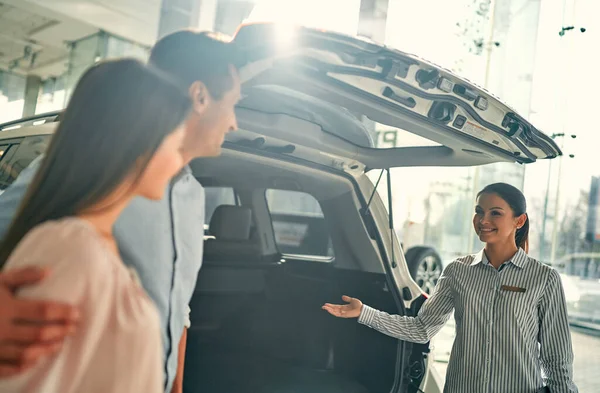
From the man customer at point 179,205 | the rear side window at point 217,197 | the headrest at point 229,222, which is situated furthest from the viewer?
the rear side window at point 217,197

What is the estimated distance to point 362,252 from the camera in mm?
2723

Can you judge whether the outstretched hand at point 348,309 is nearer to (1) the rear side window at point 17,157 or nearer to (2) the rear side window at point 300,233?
(1) the rear side window at point 17,157

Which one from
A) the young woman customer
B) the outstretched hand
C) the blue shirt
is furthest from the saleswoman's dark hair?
the young woman customer

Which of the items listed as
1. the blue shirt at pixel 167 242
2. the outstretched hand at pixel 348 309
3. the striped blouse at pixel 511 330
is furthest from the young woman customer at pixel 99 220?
the striped blouse at pixel 511 330

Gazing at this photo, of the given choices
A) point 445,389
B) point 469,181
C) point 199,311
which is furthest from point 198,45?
point 469,181

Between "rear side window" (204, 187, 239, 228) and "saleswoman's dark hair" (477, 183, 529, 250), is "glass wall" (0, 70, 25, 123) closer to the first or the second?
"rear side window" (204, 187, 239, 228)

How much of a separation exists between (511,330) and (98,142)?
167cm

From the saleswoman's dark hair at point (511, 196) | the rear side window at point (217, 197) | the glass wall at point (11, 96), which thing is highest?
the glass wall at point (11, 96)

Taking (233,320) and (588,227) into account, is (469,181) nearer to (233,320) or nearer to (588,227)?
(588,227)

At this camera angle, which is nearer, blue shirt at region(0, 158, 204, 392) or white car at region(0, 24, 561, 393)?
blue shirt at region(0, 158, 204, 392)

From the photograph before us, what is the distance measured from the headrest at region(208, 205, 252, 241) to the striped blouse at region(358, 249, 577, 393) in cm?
129

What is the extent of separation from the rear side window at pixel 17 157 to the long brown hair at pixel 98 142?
101 centimetres

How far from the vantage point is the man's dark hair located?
0.87m

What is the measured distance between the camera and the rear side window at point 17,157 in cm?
173
